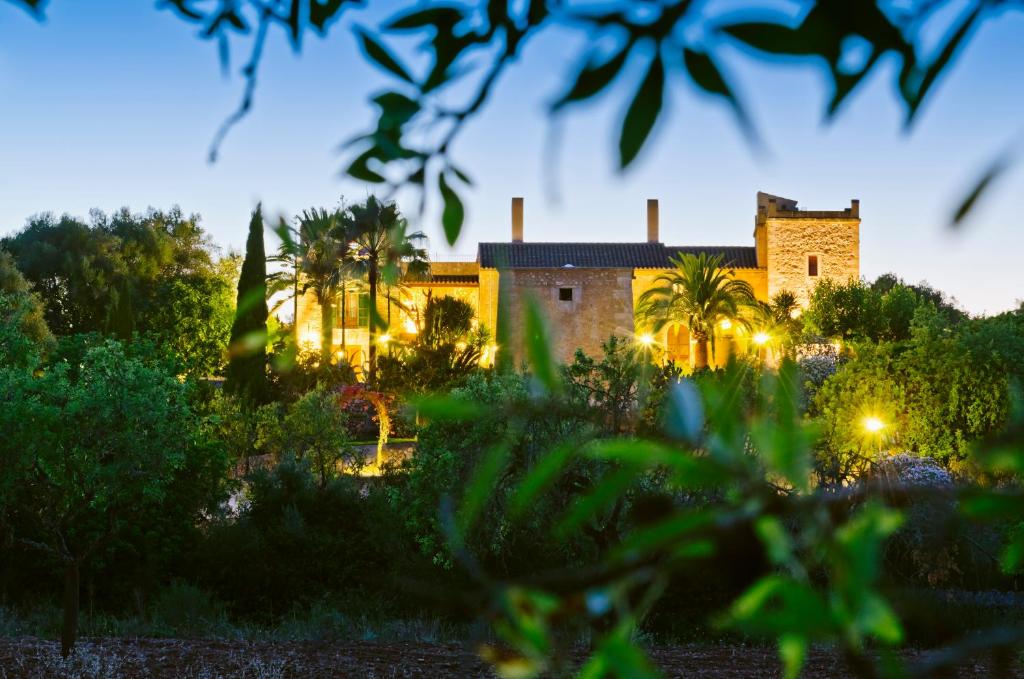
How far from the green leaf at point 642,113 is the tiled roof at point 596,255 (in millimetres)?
30894

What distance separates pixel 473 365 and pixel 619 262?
994 centimetres

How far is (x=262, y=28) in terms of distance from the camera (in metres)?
1.09

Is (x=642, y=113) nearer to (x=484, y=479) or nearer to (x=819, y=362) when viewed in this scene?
(x=484, y=479)

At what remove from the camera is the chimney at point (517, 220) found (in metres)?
34.6

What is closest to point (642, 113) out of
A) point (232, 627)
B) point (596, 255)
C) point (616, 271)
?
point (232, 627)

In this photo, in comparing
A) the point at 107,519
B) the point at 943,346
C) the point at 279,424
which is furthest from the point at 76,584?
the point at 943,346

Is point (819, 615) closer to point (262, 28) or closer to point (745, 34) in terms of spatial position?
point (745, 34)

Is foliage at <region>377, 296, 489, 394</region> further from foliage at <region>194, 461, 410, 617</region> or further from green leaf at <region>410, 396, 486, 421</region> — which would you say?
green leaf at <region>410, 396, 486, 421</region>

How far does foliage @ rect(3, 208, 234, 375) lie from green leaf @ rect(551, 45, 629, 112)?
32508 millimetres

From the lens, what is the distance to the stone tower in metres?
33.4

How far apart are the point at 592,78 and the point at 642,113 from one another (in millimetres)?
45

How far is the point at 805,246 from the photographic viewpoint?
33562mm

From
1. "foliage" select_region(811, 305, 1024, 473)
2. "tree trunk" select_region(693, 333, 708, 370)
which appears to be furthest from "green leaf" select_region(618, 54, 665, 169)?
"tree trunk" select_region(693, 333, 708, 370)

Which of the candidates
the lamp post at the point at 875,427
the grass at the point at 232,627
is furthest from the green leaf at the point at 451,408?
the lamp post at the point at 875,427
